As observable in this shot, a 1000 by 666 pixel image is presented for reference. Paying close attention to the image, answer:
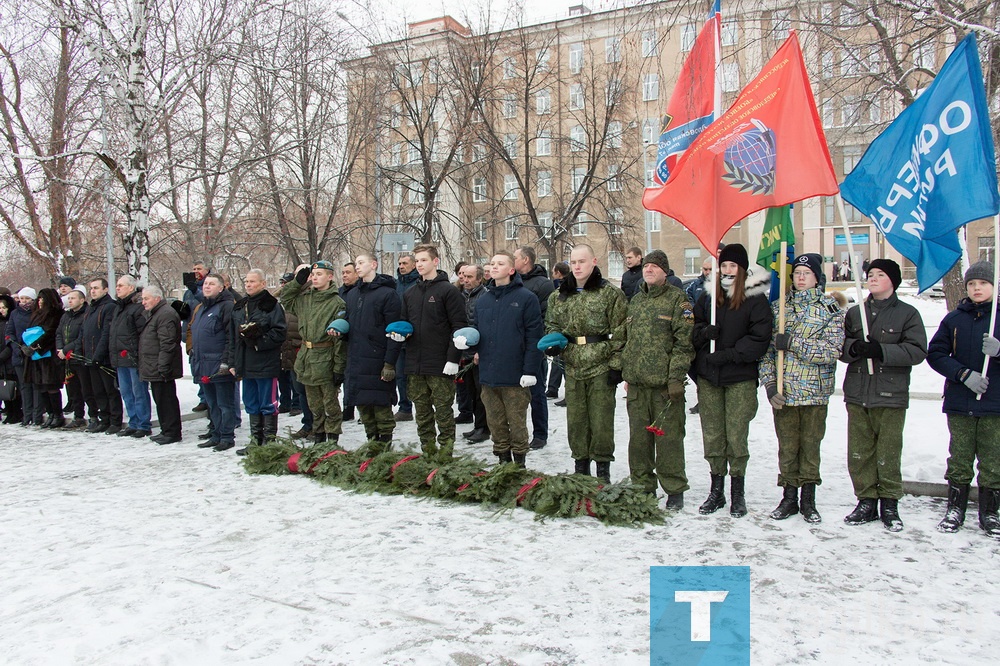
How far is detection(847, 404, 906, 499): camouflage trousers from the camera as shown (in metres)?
5.24

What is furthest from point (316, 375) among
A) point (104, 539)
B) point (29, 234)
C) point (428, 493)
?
point (29, 234)

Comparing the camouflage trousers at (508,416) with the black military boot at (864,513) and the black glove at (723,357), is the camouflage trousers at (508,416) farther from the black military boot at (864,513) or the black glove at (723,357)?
the black military boot at (864,513)

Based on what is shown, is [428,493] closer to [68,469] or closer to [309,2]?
[68,469]

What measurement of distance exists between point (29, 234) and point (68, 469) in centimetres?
1908

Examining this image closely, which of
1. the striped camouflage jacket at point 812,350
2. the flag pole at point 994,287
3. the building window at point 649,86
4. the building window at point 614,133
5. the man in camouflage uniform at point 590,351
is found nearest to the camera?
the flag pole at point 994,287

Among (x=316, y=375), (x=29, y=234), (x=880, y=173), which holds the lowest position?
(x=316, y=375)

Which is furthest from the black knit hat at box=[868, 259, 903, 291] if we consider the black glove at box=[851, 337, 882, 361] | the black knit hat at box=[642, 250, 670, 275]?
the black knit hat at box=[642, 250, 670, 275]

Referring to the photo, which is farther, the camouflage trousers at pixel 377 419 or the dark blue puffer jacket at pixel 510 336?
the camouflage trousers at pixel 377 419

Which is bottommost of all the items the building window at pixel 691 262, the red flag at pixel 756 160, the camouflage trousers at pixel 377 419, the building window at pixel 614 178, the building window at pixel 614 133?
the camouflage trousers at pixel 377 419

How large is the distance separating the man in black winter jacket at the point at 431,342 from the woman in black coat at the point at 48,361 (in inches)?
249

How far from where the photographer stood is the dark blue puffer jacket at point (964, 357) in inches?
202

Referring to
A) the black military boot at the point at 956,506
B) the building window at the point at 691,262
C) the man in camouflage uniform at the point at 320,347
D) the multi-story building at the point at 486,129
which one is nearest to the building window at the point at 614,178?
the multi-story building at the point at 486,129

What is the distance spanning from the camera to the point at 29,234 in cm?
2319

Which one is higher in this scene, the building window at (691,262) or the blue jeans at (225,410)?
the building window at (691,262)
